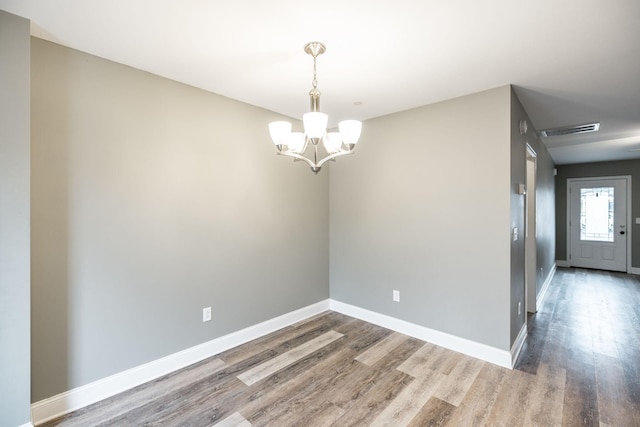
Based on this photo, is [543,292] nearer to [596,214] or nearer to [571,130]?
[571,130]

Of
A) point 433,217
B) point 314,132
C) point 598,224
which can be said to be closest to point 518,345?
point 433,217

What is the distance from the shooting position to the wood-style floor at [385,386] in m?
2.02

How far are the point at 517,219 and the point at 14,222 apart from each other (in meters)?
3.91

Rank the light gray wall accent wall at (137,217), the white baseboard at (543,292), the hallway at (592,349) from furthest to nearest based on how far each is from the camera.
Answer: the white baseboard at (543,292)
the hallway at (592,349)
the light gray wall accent wall at (137,217)

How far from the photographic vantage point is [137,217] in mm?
2369

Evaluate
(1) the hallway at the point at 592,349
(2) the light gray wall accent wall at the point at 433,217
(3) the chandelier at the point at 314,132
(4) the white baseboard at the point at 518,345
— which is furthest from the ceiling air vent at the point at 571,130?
(3) the chandelier at the point at 314,132

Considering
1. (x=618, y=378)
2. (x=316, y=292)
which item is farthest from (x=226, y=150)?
(x=618, y=378)

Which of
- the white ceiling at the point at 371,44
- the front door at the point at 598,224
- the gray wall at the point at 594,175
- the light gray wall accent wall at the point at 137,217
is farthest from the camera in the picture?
the front door at the point at 598,224

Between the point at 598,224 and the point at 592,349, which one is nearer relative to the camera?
the point at 592,349

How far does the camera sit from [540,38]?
190 cm

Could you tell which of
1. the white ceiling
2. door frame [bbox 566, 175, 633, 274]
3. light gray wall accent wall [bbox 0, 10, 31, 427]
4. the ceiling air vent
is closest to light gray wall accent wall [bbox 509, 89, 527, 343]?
the white ceiling

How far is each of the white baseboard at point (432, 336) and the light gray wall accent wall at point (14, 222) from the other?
3.03 meters

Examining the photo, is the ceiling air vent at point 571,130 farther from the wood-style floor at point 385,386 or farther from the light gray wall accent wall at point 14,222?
the light gray wall accent wall at point 14,222

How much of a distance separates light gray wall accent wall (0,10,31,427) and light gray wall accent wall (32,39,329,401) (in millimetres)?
210
